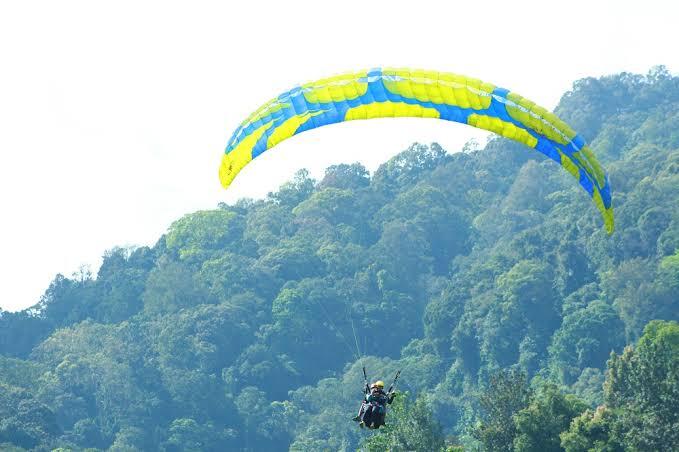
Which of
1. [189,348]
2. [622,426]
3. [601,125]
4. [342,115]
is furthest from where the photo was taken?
[601,125]

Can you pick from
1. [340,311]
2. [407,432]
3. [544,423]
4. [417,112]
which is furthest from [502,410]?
[340,311]

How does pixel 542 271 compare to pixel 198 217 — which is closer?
pixel 542 271

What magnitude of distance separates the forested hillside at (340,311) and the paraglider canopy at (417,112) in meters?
39.2

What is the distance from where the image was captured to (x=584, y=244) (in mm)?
114812

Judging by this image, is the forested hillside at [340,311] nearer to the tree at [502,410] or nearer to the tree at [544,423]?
the tree at [502,410]

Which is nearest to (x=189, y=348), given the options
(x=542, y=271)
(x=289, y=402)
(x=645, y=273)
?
(x=289, y=402)

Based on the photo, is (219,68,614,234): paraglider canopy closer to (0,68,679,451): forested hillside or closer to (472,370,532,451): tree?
(472,370,532,451): tree

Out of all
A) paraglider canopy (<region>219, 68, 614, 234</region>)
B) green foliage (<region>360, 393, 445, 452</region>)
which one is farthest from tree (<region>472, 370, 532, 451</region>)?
paraglider canopy (<region>219, 68, 614, 234</region>)

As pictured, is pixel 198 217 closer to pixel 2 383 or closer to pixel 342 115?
pixel 2 383

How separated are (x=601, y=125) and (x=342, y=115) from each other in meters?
135

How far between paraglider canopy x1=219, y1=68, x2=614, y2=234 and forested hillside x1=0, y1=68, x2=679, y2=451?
39.2 m

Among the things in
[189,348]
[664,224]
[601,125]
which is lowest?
[189,348]

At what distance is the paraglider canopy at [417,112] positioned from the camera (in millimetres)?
35375

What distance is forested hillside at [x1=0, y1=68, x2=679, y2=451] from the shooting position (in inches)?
4122
